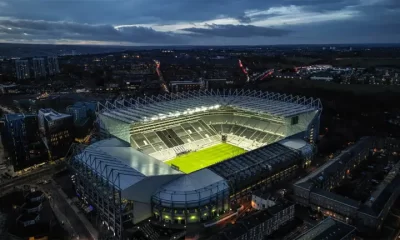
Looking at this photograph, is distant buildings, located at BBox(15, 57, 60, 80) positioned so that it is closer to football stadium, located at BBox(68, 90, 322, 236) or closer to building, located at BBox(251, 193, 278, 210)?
football stadium, located at BBox(68, 90, 322, 236)

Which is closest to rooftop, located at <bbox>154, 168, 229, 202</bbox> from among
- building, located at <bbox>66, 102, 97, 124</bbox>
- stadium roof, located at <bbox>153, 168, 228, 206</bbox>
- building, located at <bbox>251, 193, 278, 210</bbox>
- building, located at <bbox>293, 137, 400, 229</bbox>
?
stadium roof, located at <bbox>153, 168, 228, 206</bbox>

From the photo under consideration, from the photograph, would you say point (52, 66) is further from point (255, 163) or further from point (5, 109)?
point (255, 163)

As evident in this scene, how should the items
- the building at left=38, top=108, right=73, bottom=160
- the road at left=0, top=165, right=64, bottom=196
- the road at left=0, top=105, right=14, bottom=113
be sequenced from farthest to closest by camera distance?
the road at left=0, top=105, right=14, bottom=113 → the building at left=38, top=108, right=73, bottom=160 → the road at left=0, top=165, right=64, bottom=196

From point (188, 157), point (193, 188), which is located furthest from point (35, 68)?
point (193, 188)

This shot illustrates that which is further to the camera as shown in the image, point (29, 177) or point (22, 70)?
point (22, 70)

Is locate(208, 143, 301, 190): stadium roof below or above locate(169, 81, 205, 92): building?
below

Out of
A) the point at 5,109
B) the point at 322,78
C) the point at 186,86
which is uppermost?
the point at 322,78

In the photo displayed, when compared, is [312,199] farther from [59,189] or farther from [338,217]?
[59,189]
